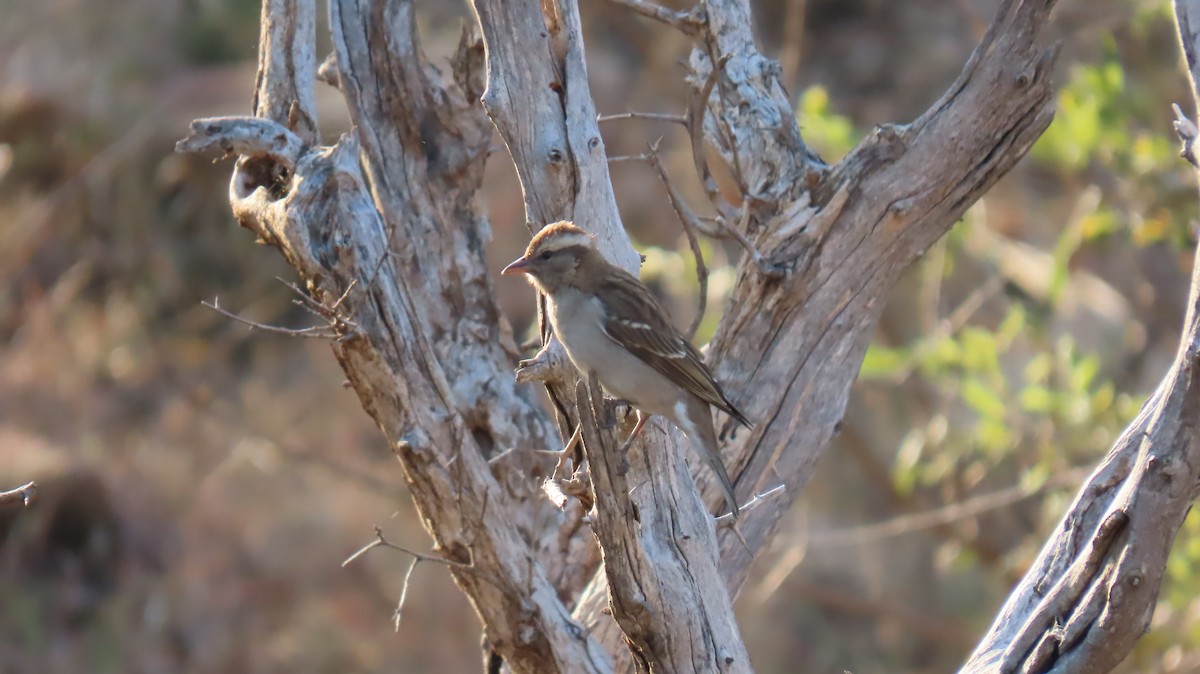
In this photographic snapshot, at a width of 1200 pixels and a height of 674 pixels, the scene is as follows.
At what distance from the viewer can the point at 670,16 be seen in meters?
4.12

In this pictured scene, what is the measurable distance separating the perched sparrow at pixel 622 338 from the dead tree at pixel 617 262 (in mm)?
99

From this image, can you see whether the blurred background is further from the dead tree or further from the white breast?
the white breast

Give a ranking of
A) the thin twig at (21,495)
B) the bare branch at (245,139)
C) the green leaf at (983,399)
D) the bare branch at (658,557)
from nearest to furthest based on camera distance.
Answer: the thin twig at (21,495) → the bare branch at (658,557) → the bare branch at (245,139) → the green leaf at (983,399)

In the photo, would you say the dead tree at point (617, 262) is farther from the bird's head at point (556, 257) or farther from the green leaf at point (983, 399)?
the green leaf at point (983, 399)

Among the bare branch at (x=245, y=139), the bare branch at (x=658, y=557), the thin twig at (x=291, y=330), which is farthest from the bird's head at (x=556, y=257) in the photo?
the bare branch at (x=245, y=139)

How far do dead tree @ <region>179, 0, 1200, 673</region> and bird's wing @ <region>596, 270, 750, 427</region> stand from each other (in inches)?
6.7

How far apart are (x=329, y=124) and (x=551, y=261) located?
369 inches

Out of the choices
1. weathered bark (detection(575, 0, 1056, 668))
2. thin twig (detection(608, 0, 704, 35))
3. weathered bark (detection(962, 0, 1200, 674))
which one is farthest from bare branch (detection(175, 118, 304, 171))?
weathered bark (detection(962, 0, 1200, 674))

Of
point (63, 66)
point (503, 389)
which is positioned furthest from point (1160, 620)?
point (63, 66)

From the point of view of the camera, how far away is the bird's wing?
3793 millimetres

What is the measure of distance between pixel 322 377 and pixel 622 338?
31.7ft

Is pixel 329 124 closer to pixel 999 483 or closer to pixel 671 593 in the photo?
pixel 999 483

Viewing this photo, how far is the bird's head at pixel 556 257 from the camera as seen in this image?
362cm

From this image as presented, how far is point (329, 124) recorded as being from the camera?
12680 millimetres
